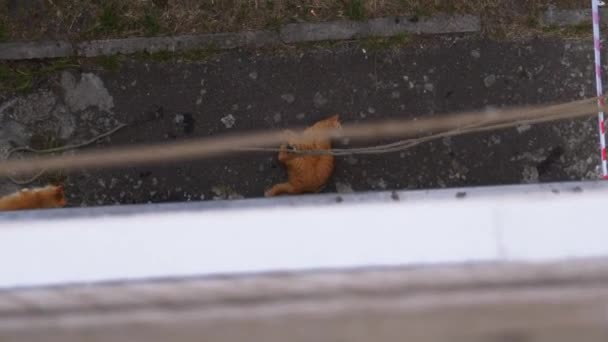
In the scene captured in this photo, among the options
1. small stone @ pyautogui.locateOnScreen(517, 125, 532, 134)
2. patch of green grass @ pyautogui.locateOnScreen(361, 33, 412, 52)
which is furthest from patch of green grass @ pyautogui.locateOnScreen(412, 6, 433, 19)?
small stone @ pyautogui.locateOnScreen(517, 125, 532, 134)

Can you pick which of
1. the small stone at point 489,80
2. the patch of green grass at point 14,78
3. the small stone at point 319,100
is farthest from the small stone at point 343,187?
the patch of green grass at point 14,78

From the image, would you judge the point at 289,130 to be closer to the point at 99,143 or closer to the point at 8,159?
the point at 99,143

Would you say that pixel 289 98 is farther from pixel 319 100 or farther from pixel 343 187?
pixel 343 187

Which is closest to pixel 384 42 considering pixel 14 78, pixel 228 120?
pixel 228 120

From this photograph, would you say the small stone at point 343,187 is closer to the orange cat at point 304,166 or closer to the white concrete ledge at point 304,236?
the orange cat at point 304,166

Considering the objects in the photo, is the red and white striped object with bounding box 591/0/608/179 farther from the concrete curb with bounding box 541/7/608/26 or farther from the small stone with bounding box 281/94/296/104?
the small stone with bounding box 281/94/296/104
